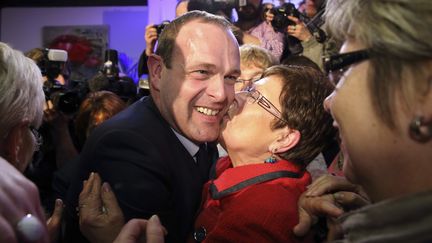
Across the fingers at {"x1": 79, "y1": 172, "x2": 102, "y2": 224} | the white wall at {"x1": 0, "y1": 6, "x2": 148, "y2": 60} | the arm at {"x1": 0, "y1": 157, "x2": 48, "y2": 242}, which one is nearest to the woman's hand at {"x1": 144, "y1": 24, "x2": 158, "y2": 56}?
the fingers at {"x1": 79, "y1": 172, "x2": 102, "y2": 224}

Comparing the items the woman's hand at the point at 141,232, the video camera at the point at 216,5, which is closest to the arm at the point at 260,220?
the woman's hand at the point at 141,232

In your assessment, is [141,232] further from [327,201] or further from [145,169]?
[327,201]

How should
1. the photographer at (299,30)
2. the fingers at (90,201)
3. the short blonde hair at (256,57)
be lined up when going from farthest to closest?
the photographer at (299,30), the short blonde hair at (256,57), the fingers at (90,201)

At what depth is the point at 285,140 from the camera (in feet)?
5.47

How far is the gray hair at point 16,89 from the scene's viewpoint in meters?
1.23

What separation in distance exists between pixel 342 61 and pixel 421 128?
0.68ft

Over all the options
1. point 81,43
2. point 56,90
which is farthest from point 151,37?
point 81,43

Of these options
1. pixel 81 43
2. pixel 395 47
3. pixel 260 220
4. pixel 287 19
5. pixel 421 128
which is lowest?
pixel 81 43

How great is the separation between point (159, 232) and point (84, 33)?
15.6 feet

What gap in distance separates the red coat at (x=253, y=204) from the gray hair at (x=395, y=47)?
1.88 feet

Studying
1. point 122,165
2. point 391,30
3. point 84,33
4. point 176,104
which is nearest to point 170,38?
point 176,104

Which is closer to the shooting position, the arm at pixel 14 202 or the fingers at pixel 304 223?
the arm at pixel 14 202

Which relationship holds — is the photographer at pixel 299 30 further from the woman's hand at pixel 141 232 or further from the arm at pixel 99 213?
the woman's hand at pixel 141 232

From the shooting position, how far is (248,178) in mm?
1576
